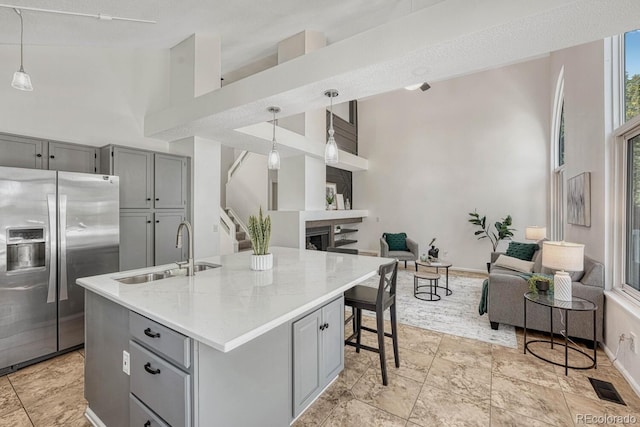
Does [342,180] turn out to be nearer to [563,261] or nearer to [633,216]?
[563,261]

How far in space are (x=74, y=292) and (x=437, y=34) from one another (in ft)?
12.6

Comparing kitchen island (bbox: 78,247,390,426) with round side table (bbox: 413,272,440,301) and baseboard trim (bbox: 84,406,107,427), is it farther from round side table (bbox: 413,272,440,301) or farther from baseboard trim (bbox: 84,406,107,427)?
round side table (bbox: 413,272,440,301)

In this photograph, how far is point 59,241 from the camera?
266cm

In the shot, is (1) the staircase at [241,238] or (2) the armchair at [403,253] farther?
(1) the staircase at [241,238]

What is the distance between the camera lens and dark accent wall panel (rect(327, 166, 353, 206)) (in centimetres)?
720

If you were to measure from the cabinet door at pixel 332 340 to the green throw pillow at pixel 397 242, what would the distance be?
4.44 m

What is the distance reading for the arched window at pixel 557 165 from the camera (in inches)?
204

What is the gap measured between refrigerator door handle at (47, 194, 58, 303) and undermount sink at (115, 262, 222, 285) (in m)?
1.28

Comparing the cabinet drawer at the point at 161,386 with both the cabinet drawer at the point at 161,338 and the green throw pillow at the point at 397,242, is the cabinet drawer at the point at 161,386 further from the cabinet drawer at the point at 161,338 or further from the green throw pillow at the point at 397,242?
the green throw pillow at the point at 397,242

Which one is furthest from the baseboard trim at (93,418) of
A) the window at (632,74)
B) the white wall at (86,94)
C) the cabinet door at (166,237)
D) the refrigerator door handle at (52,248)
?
the window at (632,74)

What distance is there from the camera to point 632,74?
260 cm

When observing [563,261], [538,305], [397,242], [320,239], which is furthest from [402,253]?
[563,261]

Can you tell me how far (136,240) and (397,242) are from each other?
16.4ft

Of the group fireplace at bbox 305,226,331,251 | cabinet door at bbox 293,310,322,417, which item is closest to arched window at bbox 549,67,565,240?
fireplace at bbox 305,226,331,251
